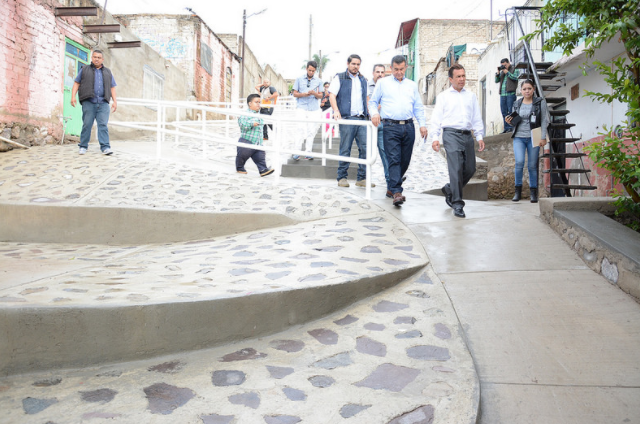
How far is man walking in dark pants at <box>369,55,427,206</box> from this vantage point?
5.94m

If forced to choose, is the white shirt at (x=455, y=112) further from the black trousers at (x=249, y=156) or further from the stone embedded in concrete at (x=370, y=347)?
the black trousers at (x=249, y=156)

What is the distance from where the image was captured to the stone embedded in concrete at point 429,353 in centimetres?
266

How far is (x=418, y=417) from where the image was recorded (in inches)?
84.8

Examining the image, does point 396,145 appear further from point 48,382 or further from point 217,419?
point 48,382

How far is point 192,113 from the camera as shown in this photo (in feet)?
67.5

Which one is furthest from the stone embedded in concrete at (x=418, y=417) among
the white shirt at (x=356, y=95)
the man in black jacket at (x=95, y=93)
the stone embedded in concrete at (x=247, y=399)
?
the man in black jacket at (x=95, y=93)

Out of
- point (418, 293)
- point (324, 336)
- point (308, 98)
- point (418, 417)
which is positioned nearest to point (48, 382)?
point (324, 336)

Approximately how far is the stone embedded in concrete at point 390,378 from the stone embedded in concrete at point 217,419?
A: 630 millimetres

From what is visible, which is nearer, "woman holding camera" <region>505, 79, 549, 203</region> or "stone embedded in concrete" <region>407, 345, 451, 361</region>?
"stone embedded in concrete" <region>407, 345, 451, 361</region>

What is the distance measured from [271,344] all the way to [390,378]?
0.73 metres

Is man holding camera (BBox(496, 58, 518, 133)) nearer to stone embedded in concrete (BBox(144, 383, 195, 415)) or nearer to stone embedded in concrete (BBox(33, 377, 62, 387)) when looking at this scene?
stone embedded in concrete (BBox(144, 383, 195, 415))

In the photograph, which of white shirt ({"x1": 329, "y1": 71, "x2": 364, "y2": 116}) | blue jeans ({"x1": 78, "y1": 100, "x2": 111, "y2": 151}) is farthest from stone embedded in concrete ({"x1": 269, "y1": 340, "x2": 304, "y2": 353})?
blue jeans ({"x1": 78, "y1": 100, "x2": 111, "y2": 151})

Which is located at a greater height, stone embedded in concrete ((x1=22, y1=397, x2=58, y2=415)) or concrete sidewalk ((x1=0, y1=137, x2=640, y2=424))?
concrete sidewalk ((x1=0, y1=137, x2=640, y2=424))

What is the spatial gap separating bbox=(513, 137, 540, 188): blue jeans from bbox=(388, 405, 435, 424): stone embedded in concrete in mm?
5760
